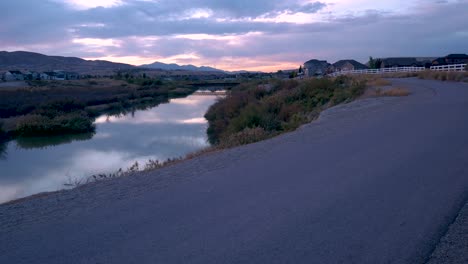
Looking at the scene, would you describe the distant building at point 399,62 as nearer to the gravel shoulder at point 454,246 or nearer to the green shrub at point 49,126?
the green shrub at point 49,126

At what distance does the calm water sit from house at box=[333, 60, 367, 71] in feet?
212

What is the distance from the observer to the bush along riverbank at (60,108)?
136 feet

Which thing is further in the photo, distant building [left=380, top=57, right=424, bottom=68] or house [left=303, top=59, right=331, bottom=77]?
house [left=303, top=59, right=331, bottom=77]

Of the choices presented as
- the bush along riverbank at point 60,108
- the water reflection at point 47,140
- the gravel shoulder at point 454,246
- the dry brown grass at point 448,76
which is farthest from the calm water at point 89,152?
the dry brown grass at point 448,76

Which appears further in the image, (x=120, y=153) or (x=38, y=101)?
(x=38, y=101)

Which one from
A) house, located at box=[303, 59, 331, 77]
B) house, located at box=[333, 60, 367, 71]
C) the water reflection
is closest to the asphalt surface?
the water reflection

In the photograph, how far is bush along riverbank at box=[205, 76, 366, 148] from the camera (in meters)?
23.8

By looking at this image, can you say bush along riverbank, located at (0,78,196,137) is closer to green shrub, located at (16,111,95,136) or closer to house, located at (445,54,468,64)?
green shrub, located at (16,111,95,136)

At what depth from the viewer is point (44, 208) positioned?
30.1 ft

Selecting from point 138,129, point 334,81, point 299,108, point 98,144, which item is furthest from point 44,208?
point 334,81

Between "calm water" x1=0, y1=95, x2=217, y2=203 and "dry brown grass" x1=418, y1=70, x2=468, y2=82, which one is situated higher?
"dry brown grass" x1=418, y1=70, x2=468, y2=82

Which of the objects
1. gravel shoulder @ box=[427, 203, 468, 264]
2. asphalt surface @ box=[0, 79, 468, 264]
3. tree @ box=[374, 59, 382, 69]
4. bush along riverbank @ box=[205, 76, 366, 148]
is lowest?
bush along riverbank @ box=[205, 76, 366, 148]

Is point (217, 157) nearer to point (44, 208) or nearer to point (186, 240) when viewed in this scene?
point (44, 208)

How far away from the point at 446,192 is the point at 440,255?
3.02m
